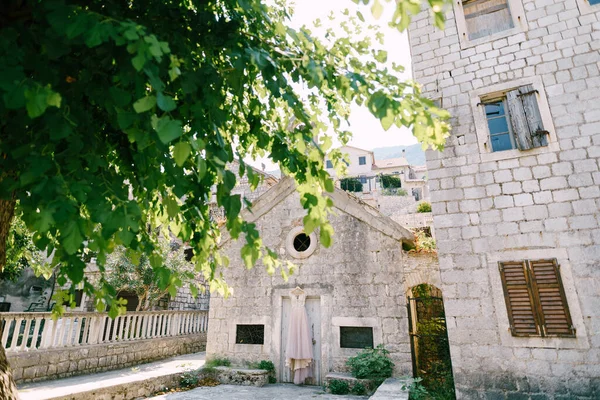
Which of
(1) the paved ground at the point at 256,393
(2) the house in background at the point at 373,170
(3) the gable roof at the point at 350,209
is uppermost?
(2) the house in background at the point at 373,170

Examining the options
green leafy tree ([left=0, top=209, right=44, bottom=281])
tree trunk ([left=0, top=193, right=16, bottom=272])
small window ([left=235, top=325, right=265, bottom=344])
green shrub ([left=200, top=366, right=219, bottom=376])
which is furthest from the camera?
small window ([left=235, top=325, right=265, bottom=344])

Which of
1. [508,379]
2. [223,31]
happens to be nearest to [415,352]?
[508,379]

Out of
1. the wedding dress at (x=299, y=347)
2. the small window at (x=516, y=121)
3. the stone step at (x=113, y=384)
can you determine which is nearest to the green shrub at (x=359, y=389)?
the wedding dress at (x=299, y=347)

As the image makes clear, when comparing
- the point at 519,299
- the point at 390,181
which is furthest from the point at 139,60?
the point at 390,181

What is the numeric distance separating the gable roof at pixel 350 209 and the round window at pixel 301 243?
125cm

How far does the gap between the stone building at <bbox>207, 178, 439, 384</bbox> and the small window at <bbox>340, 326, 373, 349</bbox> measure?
0.9 inches

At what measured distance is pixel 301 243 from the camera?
397 inches

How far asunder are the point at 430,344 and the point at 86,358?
819 cm

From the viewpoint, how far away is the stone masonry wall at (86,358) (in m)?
6.89

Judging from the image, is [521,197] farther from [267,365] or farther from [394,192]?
[394,192]

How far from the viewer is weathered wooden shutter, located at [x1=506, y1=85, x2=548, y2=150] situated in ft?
20.2

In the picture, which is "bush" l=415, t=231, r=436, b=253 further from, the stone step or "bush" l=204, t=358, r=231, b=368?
the stone step

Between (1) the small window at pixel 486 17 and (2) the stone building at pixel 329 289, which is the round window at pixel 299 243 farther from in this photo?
(1) the small window at pixel 486 17

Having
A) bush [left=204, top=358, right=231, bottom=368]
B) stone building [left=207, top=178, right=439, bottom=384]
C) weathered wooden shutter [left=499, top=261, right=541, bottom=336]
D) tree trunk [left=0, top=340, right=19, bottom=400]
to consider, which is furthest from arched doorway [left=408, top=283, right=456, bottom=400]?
tree trunk [left=0, top=340, right=19, bottom=400]
